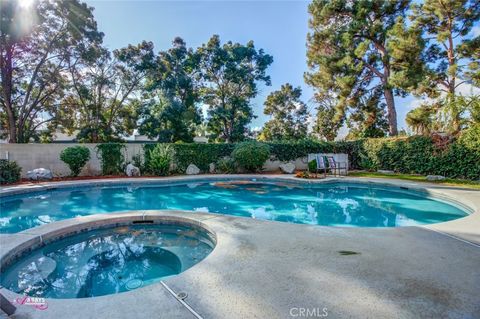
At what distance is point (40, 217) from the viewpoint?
21.3ft

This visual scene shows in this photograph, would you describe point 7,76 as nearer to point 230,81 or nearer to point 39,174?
point 39,174

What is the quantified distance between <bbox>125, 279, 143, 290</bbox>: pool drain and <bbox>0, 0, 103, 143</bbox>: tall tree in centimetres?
1460

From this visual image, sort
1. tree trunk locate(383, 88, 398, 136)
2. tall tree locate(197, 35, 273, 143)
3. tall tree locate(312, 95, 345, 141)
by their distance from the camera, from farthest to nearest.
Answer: tall tree locate(312, 95, 345, 141), tall tree locate(197, 35, 273, 143), tree trunk locate(383, 88, 398, 136)

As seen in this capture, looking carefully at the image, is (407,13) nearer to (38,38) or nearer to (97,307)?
(97,307)

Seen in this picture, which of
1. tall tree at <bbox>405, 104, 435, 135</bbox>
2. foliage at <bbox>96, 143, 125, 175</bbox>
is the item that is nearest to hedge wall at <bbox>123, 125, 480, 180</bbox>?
foliage at <bbox>96, 143, 125, 175</bbox>

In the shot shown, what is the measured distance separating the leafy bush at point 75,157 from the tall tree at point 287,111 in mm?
14206

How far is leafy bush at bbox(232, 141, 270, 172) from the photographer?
1351 centimetres

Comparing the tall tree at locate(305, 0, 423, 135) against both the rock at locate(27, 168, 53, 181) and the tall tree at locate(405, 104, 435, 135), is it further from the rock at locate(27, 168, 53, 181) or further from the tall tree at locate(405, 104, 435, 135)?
the rock at locate(27, 168, 53, 181)

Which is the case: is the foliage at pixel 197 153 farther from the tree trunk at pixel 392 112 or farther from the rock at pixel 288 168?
the tree trunk at pixel 392 112

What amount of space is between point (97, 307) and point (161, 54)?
1788 centimetres

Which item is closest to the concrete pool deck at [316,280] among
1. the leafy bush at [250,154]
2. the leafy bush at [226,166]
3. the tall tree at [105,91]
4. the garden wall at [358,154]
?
the garden wall at [358,154]

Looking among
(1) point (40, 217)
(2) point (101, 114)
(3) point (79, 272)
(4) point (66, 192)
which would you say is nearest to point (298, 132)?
(2) point (101, 114)

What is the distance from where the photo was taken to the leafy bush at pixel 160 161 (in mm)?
12523

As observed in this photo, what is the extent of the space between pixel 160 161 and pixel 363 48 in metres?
12.3
